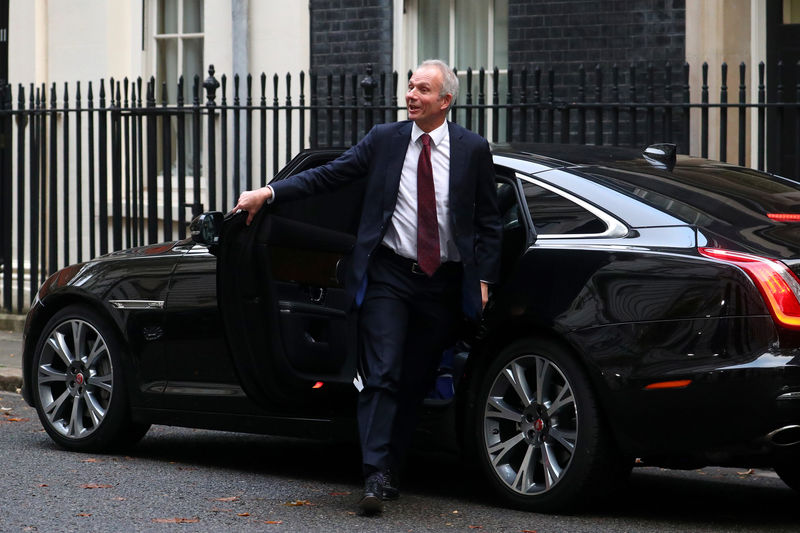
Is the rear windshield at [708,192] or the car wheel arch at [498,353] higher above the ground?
the rear windshield at [708,192]

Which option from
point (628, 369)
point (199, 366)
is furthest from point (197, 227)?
point (628, 369)

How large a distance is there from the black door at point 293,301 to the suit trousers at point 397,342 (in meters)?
0.18

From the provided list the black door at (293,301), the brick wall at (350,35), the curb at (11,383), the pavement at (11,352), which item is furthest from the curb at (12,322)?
the black door at (293,301)

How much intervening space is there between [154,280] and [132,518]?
1707 mm

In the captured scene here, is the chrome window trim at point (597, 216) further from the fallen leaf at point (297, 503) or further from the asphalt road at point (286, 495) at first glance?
the fallen leaf at point (297, 503)

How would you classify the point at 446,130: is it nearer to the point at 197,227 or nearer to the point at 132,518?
the point at 197,227

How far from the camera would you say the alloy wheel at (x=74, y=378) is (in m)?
7.31

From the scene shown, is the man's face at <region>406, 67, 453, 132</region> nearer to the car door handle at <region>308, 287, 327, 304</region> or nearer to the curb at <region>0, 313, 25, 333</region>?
the car door handle at <region>308, 287, 327, 304</region>

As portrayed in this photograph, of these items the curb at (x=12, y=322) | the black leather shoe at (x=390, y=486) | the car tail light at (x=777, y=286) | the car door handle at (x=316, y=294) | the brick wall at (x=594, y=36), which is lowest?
the black leather shoe at (x=390, y=486)

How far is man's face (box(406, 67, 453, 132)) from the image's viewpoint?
5.98 meters

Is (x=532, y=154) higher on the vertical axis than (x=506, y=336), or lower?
higher

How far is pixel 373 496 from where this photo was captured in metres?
5.77

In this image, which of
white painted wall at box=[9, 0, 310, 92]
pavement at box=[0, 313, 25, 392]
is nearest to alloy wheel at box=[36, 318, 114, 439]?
pavement at box=[0, 313, 25, 392]

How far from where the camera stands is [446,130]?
602 cm
